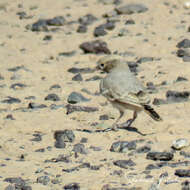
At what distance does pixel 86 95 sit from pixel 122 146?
7.81 ft

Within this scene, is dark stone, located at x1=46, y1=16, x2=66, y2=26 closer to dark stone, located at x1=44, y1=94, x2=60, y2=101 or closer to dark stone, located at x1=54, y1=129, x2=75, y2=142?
dark stone, located at x1=44, y1=94, x2=60, y2=101

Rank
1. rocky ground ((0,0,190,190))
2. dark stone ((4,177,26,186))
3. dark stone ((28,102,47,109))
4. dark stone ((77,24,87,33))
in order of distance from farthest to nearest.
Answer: dark stone ((77,24,87,33)) < dark stone ((28,102,47,109)) < rocky ground ((0,0,190,190)) < dark stone ((4,177,26,186))

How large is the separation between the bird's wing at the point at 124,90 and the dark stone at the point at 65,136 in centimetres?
73

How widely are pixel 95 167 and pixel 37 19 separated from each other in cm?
732

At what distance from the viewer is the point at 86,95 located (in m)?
9.69

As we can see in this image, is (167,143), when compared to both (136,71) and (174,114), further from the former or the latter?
(136,71)

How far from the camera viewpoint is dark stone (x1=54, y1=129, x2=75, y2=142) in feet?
25.6

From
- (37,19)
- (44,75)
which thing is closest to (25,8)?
(37,19)

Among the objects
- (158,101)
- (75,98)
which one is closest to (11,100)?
(75,98)

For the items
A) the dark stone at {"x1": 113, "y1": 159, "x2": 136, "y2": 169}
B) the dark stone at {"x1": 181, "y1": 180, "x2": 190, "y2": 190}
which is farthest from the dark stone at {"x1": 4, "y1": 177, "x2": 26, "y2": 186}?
the dark stone at {"x1": 181, "y1": 180, "x2": 190, "y2": 190}

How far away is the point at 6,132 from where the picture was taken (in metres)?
8.16

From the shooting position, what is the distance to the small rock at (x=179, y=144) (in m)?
7.19

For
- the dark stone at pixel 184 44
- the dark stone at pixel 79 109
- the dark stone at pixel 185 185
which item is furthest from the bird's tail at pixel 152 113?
the dark stone at pixel 184 44

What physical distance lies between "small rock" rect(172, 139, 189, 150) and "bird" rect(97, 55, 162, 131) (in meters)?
0.55
